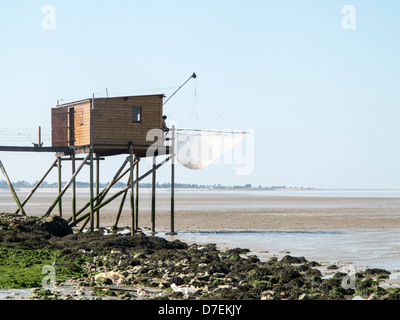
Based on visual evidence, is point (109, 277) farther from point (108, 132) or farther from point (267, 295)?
point (108, 132)

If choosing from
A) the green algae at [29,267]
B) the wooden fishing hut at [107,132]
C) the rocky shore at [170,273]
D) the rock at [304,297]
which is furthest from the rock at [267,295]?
the wooden fishing hut at [107,132]

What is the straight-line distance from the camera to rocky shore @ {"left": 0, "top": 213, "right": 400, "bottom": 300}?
612 inches

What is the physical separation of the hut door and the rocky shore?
754 cm

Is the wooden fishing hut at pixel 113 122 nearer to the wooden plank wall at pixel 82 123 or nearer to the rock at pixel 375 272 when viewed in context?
the wooden plank wall at pixel 82 123

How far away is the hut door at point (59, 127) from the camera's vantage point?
108ft

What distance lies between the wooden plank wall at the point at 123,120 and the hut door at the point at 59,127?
2.90 meters

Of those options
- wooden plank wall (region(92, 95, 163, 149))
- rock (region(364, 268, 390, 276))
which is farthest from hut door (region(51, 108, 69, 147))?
rock (region(364, 268, 390, 276))

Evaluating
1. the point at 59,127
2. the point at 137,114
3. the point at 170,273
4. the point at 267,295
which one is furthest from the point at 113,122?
the point at 267,295

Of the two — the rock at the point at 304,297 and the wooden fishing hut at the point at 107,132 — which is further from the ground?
the wooden fishing hut at the point at 107,132

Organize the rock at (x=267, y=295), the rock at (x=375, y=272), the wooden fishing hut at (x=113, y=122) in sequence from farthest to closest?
the wooden fishing hut at (x=113, y=122) → the rock at (x=375, y=272) → the rock at (x=267, y=295)

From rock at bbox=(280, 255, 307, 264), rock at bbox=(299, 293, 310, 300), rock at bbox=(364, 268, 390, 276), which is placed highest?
rock at bbox=(299, 293, 310, 300)

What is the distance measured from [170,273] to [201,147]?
49.8ft

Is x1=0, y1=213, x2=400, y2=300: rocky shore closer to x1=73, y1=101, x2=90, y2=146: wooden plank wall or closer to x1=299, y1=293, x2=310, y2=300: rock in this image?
x1=299, y1=293, x2=310, y2=300: rock
